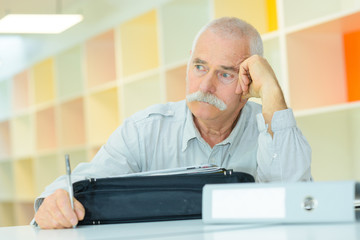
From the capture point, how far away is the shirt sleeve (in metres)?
1.55

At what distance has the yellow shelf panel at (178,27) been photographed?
4027 mm

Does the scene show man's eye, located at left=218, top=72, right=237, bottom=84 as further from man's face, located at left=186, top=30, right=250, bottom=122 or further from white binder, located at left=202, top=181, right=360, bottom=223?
white binder, located at left=202, top=181, right=360, bottom=223

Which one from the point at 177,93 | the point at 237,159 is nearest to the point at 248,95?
the point at 237,159

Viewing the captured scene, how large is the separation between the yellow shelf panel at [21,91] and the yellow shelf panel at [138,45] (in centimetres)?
229

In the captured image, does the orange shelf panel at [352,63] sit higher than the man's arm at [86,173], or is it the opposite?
the orange shelf panel at [352,63]

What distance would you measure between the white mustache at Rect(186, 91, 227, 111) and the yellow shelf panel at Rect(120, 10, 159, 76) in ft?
8.12

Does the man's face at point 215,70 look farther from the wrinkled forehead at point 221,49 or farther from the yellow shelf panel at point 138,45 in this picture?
the yellow shelf panel at point 138,45

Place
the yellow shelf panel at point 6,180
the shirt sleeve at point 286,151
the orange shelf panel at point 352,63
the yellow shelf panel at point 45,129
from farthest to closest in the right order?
the yellow shelf panel at point 6,180
the yellow shelf panel at point 45,129
the orange shelf panel at point 352,63
the shirt sleeve at point 286,151

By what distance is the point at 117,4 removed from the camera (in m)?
4.89

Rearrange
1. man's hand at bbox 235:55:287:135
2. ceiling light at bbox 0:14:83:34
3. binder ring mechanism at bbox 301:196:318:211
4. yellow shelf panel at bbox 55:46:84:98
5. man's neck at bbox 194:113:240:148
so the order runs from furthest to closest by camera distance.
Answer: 1. yellow shelf panel at bbox 55:46:84:98
2. ceiling light at bbox 0:14:83:34
3. man's neck at bbox 194:113:240:148
4. man's hand at bbox 235:55:287:135
5. binder ring mechanism at bbox 301:196:318:211

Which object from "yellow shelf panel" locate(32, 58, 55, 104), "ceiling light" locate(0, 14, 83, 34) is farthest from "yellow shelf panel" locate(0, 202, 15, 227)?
"ceiling light" locate(0, 14, 83, 34)

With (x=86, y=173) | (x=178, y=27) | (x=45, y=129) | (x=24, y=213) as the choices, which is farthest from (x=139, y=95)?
(x=86, y=173)

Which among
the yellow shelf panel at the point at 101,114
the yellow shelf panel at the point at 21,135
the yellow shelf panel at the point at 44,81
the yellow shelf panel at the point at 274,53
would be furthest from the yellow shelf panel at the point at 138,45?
the yellow shelf panel at the point at 21,135

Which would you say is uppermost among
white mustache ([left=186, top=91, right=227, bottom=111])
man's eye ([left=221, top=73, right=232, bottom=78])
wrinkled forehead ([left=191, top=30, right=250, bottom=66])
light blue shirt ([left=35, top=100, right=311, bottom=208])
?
wrinkled forehead ([left=191, top=30, right=250, bottom=66])
